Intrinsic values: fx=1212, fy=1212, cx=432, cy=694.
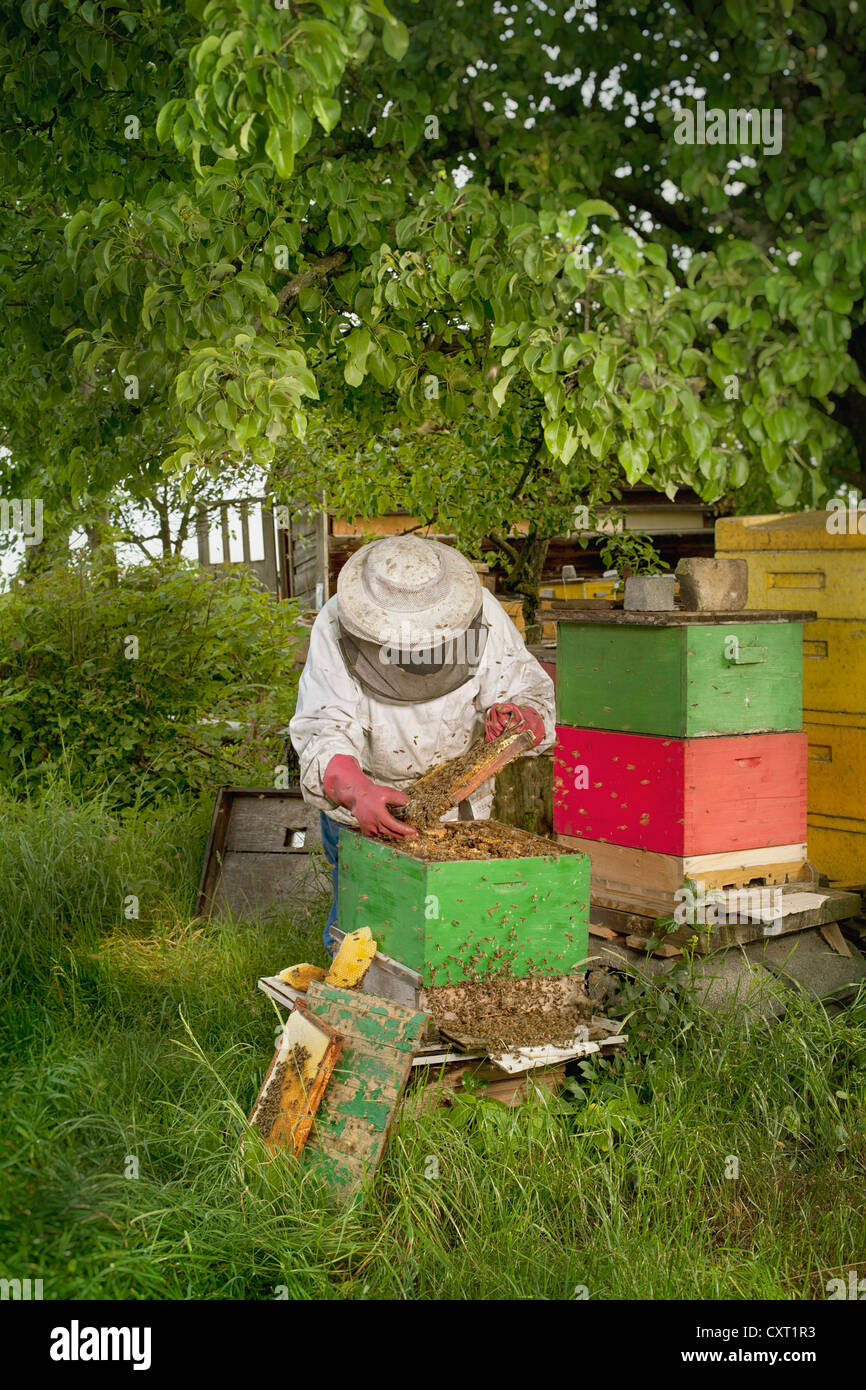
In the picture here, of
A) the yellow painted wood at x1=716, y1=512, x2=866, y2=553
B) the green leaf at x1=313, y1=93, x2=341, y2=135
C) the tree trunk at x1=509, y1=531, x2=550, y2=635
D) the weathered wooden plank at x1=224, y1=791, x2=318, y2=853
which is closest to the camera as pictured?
the green leaf at x1=313, y1=93, x2=341, y2=135

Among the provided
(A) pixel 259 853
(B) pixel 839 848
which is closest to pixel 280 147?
(B) pixel 839 848

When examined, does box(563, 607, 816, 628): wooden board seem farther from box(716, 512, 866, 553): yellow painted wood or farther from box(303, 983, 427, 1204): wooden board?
box(303, 983, 427, 1204): wooden board

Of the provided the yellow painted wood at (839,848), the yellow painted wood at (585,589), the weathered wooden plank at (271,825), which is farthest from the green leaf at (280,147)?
the yellow painted wood at (585,589)

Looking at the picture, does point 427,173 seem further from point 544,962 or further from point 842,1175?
point 842,1175

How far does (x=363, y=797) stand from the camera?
139 inches

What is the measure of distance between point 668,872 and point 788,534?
1605mm

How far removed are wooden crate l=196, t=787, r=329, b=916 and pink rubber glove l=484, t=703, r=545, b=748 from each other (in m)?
1.86

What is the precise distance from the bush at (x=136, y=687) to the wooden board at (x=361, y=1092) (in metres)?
3.91

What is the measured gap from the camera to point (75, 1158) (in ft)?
10.3

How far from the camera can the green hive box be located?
3.24 metres

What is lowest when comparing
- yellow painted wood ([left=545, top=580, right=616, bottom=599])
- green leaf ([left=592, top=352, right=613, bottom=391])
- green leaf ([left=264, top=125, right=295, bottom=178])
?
yellow painted wood ([left=545, top=580, right=616, bottom=599])

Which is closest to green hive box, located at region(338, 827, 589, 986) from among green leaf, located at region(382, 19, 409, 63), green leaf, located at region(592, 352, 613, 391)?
green leaf, located at region(592, 352, 613, 391)

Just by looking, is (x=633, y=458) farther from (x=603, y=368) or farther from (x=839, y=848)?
(x=839, y=848)
